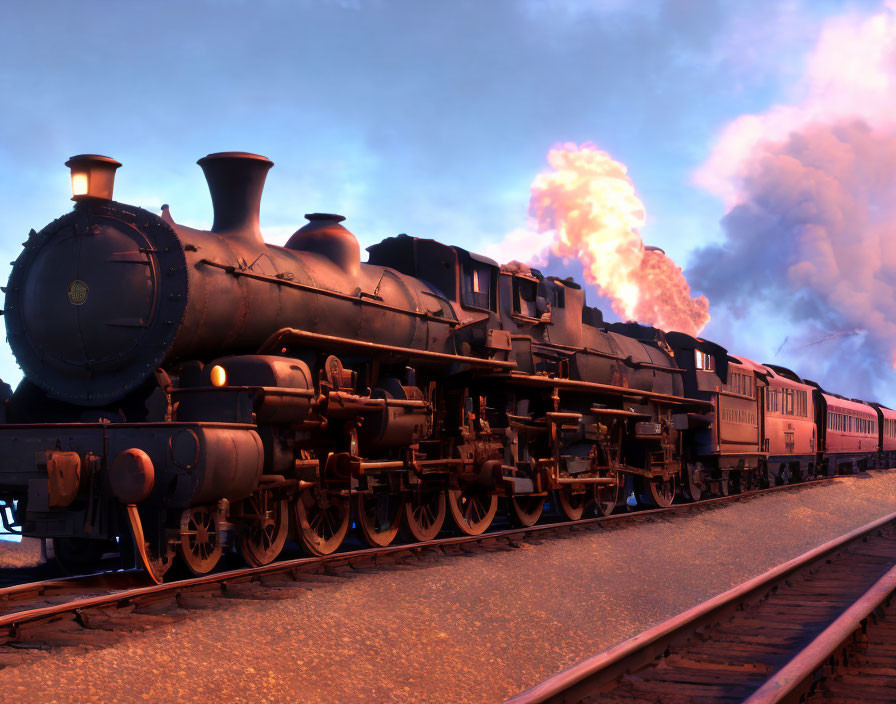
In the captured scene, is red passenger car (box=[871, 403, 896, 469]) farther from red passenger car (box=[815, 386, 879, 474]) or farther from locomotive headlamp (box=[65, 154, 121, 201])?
locomotive headlamp (box=[65, 154, 121, 201])

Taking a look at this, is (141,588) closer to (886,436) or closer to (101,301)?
(101,301)

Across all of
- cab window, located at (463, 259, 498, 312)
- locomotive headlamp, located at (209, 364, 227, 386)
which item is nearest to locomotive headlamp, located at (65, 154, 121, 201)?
locomotive headlamp, located at (209, 364, 227, 386)

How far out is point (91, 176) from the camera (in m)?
8.44

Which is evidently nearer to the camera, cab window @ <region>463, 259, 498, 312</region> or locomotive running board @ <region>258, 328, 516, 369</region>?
locomotive running board @ <region>258, 328, 516, 369</region>

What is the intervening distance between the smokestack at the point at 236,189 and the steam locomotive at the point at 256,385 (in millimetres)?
16

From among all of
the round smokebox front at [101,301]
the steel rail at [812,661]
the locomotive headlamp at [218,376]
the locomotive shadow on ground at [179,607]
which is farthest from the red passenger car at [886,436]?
the round smokebox front at [101,301]

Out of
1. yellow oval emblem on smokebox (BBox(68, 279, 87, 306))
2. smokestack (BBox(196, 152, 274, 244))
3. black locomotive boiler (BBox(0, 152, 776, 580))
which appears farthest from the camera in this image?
smokestack (BBox(196, 152, 274, 244))

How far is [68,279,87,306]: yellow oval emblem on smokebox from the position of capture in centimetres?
826

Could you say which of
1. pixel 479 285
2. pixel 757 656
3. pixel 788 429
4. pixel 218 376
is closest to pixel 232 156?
pixel 218 376

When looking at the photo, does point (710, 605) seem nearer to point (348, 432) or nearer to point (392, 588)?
point (392, 588)

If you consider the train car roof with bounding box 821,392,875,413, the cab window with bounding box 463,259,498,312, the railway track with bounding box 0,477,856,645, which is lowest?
the railway track with bounding box 0,477,856,645

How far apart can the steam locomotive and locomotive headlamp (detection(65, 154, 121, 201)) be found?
0.02 meters

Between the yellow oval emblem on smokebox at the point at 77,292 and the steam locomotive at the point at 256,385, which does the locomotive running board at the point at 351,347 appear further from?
the yellow oval emblem on smokebox at the point at 77,292

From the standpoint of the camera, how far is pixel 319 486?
29.8 feet
